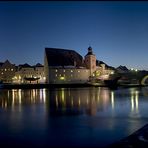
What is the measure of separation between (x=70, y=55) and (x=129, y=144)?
287 feet

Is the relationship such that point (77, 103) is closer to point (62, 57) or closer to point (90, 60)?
point (62, 57)

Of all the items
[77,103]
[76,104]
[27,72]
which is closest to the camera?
[76,104]

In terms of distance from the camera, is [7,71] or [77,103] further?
[7,71]

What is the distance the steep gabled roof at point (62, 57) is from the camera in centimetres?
9054

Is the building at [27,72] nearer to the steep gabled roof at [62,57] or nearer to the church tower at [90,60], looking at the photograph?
the steep gabled roof at [62,57]

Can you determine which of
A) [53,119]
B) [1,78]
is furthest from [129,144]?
[1,78]

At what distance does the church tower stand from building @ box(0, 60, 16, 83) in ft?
94.9

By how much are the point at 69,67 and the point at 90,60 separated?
9.13 m

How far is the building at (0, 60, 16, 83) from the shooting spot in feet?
345

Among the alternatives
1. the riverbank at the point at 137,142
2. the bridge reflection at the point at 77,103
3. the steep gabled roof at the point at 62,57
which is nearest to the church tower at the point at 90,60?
the steep gabled roof at the point at 62,57

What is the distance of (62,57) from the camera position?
94062mm

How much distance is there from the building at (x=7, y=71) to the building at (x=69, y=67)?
66.1 feet

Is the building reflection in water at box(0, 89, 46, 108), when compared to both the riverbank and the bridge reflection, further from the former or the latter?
the riverbank

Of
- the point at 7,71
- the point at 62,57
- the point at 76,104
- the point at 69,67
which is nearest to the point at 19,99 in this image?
the point at 76,104
